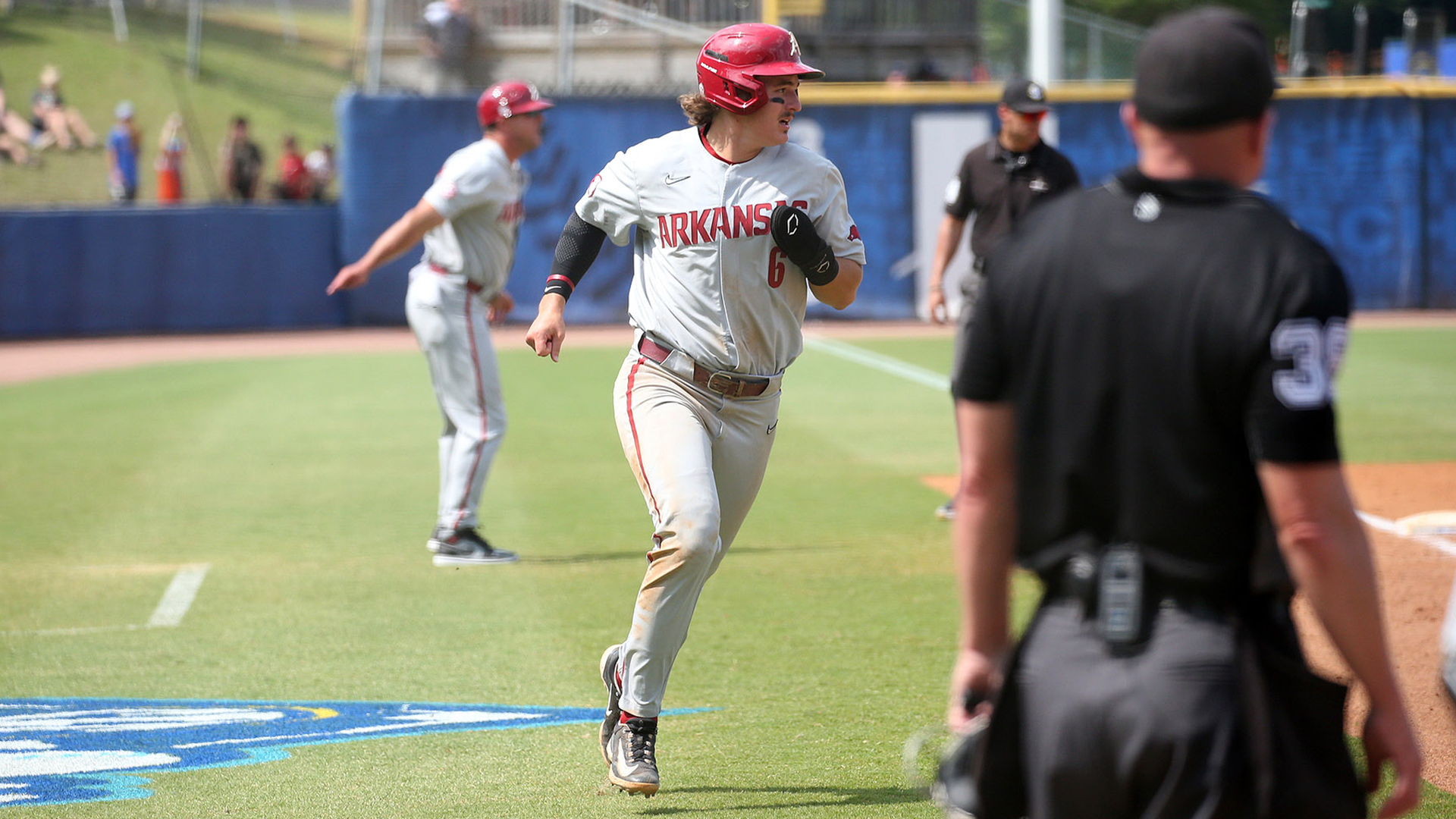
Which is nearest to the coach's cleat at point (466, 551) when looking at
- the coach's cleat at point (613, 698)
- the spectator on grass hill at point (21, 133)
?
the coach's cleat at point (613, 698)

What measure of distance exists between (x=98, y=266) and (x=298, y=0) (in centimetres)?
3215

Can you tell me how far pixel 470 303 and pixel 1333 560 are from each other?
629 cm

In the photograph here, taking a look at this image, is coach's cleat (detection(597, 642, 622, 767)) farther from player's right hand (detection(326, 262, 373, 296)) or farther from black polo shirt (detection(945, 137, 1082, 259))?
black polo shirt (detection(945, 137, 1082, 259))

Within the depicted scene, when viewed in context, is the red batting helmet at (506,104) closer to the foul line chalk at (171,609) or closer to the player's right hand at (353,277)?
the player's right hand at (353,277)

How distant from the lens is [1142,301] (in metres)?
2.16

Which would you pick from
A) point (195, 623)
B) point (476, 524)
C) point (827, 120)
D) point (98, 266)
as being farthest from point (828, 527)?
point (98, 266)

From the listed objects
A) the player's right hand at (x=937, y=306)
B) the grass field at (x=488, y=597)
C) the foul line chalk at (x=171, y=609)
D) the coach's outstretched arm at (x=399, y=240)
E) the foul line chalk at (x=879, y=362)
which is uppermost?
the coach's outstretched arm at (x=399, y=240)

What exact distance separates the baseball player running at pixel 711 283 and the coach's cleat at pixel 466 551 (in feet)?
11.0

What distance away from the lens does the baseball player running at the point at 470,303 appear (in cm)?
782

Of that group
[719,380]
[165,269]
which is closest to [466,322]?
[719,380]

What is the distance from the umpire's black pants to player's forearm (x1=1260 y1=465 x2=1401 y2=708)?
14 cm

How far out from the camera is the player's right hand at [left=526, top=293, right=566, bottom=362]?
4.46m

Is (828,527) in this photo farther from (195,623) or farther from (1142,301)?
(1142,301)

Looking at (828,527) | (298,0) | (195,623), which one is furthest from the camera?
(298,0)
